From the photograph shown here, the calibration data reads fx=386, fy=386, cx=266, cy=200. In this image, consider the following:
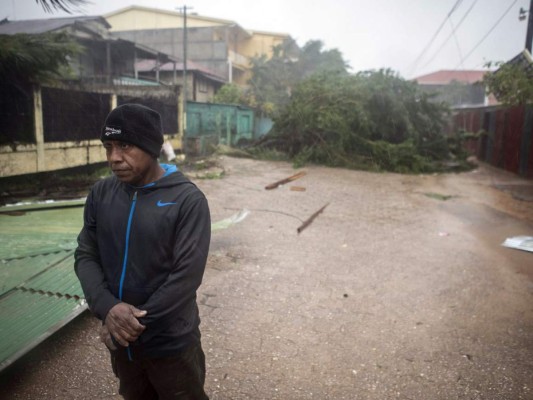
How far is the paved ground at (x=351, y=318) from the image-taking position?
245cm

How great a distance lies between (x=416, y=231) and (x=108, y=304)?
218 inches

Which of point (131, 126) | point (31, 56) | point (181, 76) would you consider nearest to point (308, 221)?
point (131, 126)

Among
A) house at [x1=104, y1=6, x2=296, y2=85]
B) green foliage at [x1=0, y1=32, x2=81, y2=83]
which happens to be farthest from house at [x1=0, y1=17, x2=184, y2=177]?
house at [x1=104, y1=6, x2=296, y2=85]

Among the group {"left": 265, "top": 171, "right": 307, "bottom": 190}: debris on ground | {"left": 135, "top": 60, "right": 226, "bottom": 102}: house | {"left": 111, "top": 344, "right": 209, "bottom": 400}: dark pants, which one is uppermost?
{"left": 135, "top": 60, "right": 226, "bottom": 102}: house

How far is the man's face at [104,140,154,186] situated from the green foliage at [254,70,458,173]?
40.1 feet

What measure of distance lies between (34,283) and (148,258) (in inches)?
90.0

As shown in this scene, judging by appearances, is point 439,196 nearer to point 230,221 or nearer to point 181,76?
point 230,221

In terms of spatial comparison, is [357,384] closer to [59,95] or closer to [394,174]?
[59,95]

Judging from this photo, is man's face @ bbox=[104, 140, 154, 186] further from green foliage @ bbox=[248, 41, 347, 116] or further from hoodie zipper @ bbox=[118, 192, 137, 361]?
green foliage @ bbox=[248, 41, 347, 116]

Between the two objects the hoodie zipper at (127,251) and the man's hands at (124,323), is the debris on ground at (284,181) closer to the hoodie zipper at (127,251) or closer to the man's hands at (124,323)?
the hoodie zipper at (127,251)

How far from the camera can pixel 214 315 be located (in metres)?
3.28

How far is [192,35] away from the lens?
31109 millimetres

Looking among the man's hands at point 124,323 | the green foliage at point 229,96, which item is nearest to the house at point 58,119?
the man's hands at point 124,323

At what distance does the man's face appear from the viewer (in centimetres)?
152
